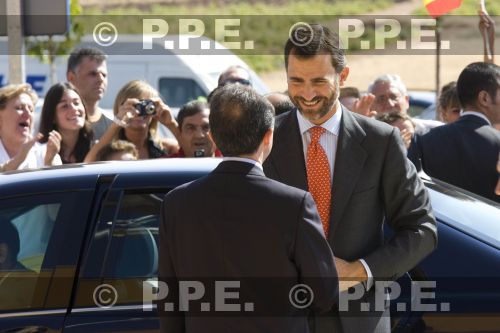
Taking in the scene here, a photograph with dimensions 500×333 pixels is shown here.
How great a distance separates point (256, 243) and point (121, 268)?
1.16 metres

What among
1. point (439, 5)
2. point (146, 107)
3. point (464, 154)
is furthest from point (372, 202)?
point (439, 5)

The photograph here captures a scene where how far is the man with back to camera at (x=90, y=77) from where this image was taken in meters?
7.75

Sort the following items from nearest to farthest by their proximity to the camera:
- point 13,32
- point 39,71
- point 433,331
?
point 433,331 → point 13,32 → point 39,71

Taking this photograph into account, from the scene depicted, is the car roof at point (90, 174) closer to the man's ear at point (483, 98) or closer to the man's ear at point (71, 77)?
the man's ear at point (483, 98)

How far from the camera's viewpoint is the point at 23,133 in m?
6.53

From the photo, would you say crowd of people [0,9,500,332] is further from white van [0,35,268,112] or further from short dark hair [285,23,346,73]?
white van [0,35,268,112]

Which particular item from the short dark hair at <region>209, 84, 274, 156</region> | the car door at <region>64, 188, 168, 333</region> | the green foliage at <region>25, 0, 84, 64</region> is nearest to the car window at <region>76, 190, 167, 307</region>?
the car door at <region>64, 188, 168, 333</region>

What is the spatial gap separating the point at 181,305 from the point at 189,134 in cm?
358

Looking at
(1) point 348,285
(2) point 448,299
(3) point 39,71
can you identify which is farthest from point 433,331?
(3) point 39,71

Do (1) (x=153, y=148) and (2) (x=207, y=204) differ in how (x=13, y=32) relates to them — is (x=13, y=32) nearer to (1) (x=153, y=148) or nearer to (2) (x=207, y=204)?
(1) (x=153, y=148)

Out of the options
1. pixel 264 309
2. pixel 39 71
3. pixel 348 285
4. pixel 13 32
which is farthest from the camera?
pixel 39 71

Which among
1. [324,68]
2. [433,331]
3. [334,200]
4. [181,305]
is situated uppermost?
[324,68]

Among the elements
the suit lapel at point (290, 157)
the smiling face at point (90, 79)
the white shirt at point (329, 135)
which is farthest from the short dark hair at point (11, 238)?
the smiling face at point (90, 79)

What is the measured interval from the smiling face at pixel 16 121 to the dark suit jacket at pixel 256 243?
3.68 meters
